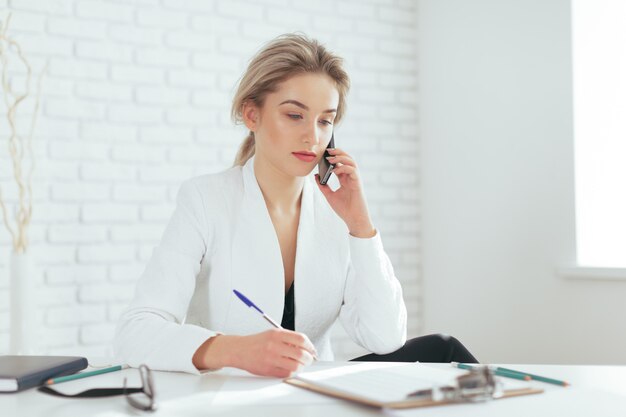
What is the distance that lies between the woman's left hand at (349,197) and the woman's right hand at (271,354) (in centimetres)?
55

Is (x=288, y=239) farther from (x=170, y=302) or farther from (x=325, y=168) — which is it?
(x=170, y=302)

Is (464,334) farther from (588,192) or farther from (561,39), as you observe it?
(561,39)

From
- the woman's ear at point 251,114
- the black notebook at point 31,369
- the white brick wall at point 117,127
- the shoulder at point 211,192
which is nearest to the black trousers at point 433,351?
the shoulder at point 211,192

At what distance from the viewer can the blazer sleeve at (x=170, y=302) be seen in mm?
1303

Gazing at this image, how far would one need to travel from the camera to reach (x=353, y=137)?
345 cm

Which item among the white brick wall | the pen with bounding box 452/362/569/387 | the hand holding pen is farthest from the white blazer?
the white brick wall

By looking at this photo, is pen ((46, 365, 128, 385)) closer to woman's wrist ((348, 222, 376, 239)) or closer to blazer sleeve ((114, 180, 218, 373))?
blazer sleeve ((114, 180, 218, 373))

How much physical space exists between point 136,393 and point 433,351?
0.84 meters

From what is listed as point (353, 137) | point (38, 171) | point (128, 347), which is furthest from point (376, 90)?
point (128, 347)

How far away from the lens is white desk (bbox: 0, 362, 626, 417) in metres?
0.96

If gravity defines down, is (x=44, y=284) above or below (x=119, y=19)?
below

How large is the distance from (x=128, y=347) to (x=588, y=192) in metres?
2.01

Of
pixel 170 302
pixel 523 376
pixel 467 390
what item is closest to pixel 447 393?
pixel 467 390

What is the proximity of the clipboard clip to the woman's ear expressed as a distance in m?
1.04
